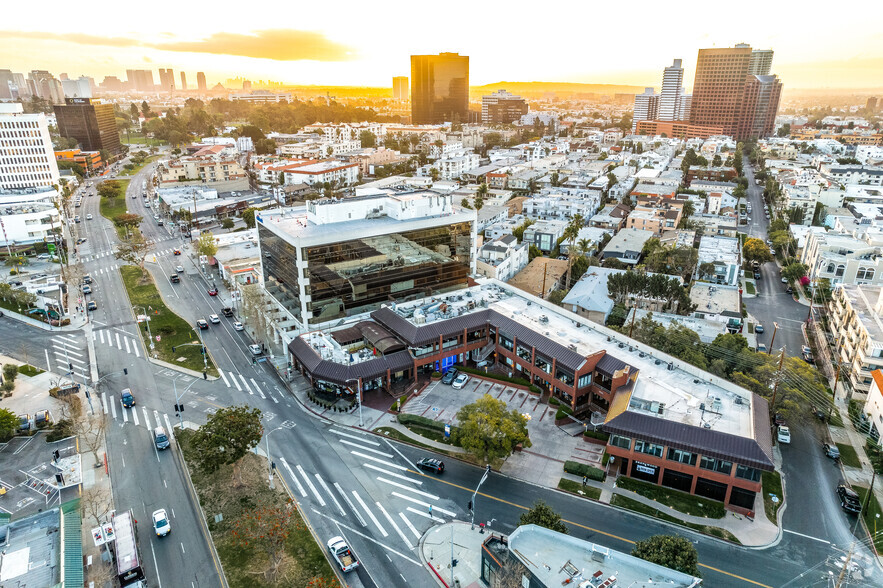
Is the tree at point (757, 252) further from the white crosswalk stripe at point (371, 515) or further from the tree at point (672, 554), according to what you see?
the white crosswalk stripe at point (371, 515)

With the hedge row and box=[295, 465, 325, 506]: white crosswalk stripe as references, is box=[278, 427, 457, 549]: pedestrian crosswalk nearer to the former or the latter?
box=[295, 465, 325, 506]: white crosswalk stripe

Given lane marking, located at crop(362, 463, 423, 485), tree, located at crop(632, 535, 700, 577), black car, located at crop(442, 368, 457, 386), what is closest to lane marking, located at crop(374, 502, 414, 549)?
lane marking, located at crop(362, 463, 423, 485)

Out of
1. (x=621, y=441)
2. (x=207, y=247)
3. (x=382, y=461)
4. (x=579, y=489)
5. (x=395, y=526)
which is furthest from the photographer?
(x=207, y=247)

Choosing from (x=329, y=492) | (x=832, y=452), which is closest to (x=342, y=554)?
(x=329, y=492)

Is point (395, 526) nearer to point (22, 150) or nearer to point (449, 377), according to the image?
point (449, 377)

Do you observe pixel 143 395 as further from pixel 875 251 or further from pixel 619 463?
pixel 875 251
